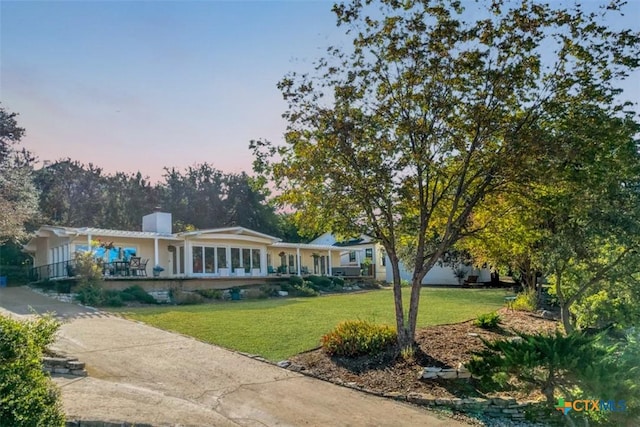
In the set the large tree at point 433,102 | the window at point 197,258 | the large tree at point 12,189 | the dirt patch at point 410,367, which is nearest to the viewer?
the dirt patch at point 410,367

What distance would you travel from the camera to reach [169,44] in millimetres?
9414

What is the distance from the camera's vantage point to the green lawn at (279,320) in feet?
32.9

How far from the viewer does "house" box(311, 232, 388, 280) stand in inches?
1400

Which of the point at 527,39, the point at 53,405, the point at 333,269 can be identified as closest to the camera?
the point at 53,405

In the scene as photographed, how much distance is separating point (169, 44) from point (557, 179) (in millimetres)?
7763

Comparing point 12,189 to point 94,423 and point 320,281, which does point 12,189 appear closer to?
point 320,281

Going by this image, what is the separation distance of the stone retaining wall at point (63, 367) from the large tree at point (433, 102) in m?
4.64

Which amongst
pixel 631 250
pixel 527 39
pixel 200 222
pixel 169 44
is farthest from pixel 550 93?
pixel 200 222

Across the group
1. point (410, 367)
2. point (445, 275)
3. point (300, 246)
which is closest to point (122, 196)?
point (300, 246)

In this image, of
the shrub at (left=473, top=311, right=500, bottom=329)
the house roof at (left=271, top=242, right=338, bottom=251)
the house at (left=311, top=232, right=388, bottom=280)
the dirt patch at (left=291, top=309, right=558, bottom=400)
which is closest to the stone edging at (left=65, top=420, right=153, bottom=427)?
the dirt patch at (left=291, top=309, right=558, bottom=400)

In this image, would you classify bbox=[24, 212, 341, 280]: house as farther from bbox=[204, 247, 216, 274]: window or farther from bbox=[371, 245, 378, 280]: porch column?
bbox=[371, 245, 378, 280]: porch column

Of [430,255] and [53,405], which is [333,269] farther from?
[53,405]

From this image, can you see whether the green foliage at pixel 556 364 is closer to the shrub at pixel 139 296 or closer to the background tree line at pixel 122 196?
the shrub at pixel 139 296

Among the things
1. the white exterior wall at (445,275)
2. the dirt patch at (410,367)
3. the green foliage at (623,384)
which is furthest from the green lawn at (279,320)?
the white exterior wall at (445,275)
